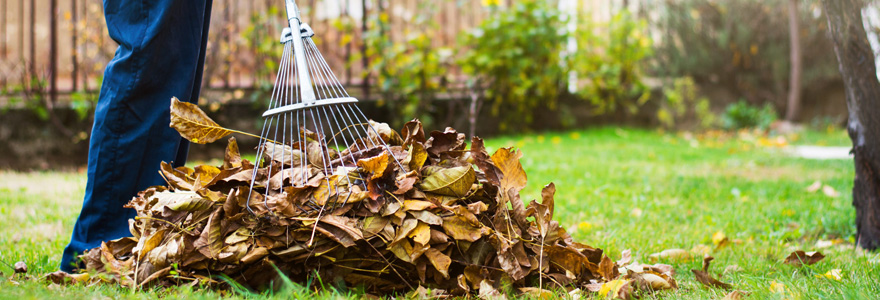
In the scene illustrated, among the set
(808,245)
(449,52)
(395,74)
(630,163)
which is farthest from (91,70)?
(808,245)

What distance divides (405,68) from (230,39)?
58.6 inches

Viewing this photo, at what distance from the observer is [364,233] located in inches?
58.8

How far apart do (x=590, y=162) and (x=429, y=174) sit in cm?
307

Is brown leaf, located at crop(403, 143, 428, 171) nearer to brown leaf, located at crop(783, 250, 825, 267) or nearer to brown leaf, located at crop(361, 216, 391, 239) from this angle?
brown leaf, located at crop(361, 216, 391, 239)

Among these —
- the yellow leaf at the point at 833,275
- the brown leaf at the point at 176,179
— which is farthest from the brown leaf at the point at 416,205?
the yellow leaf at the point at 833,275

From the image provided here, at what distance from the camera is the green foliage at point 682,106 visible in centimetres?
804

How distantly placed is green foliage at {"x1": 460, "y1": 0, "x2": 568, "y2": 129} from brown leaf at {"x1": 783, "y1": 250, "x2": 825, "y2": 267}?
404 centimetres

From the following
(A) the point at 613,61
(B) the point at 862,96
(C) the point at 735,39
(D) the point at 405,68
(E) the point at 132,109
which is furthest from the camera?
(C) the point at 735,39

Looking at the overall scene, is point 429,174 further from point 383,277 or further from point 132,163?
point 132,163

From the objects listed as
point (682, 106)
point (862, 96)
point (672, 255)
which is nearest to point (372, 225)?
point (672, 255)

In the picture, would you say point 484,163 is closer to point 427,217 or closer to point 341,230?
point 427,217

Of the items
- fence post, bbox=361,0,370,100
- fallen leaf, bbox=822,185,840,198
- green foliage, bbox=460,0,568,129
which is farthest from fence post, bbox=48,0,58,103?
fallen leaf, bbox=822,185,840,198

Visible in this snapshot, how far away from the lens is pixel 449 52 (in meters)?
5.80

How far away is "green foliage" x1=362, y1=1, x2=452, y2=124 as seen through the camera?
18.6 feet
